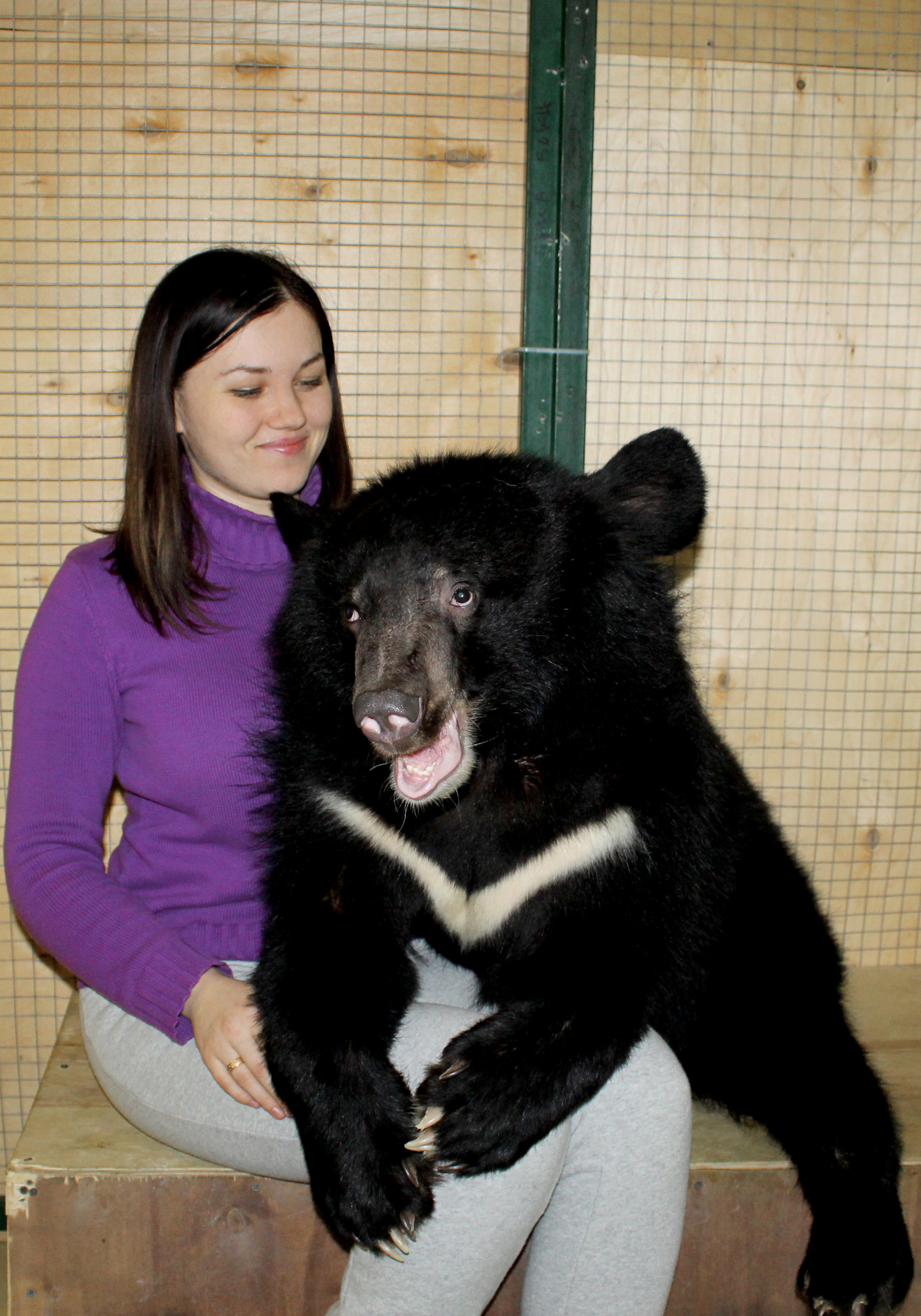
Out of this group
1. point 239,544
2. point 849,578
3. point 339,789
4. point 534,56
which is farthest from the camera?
point 849,578

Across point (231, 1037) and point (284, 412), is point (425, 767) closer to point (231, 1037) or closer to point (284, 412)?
point (231, 1037)

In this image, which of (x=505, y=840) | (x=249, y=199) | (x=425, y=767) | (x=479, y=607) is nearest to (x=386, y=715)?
(x=425, y=767)

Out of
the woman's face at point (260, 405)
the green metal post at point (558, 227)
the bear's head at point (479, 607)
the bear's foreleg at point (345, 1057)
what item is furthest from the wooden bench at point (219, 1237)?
the green metal post at point (558, 227)

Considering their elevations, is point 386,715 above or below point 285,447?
below

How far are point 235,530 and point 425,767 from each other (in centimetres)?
95

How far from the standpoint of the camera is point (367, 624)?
1644 millimetres

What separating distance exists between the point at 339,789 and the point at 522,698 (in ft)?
1.21

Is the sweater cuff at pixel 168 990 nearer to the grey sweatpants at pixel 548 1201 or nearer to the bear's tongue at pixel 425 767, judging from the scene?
the grey sweatpants at pixel 548 1201

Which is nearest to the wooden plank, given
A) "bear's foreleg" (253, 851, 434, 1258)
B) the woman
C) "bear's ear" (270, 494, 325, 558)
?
the woman

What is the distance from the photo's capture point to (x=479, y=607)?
165 centimetres

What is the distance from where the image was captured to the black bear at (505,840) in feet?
5.17

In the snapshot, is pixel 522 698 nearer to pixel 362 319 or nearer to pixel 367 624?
pixel 367 624

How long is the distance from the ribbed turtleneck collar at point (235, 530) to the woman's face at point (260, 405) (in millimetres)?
48

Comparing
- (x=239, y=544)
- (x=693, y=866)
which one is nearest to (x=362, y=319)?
(x=239, y=544)
